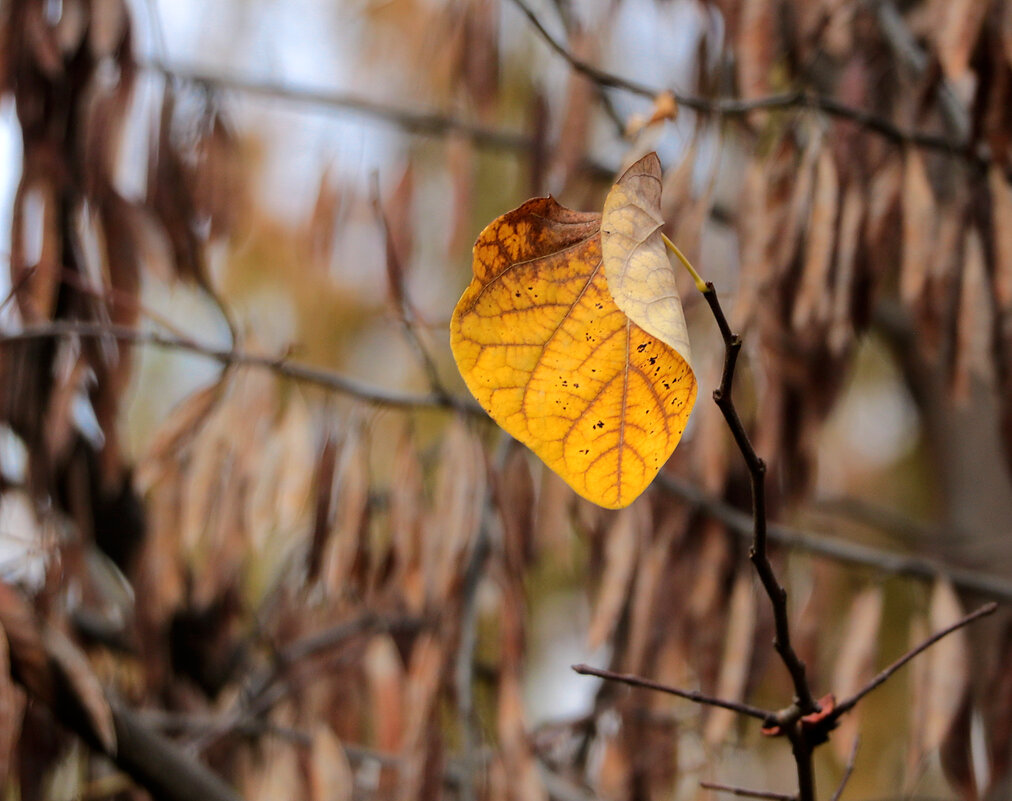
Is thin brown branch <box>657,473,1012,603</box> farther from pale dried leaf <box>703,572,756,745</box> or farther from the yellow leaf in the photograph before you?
the yellow leaf

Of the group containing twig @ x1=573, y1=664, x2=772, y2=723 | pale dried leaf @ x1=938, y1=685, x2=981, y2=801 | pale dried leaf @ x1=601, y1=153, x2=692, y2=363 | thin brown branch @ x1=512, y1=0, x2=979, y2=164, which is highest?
thin brown branch @ x1=512, y1=0, x2=979, y2=164

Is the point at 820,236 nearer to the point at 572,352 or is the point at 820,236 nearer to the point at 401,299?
the point at 401,299

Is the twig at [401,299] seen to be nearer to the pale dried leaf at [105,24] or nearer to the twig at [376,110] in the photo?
the pale dried leaf at [105,24]

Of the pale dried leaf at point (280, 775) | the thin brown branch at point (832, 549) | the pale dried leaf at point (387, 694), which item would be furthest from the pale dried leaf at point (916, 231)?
the pale dried leaf at point (280, 775)

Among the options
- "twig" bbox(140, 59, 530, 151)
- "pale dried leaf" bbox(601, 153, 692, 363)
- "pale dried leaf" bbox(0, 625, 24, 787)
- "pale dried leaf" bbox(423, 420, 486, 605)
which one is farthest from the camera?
"twig" bbox(140, 59, 530, 151)

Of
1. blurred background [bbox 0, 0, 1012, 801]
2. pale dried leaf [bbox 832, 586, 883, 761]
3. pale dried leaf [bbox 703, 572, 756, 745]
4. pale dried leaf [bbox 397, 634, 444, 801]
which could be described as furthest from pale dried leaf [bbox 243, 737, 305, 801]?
pale dried leaf [bbox 832, 586, 883, 761]

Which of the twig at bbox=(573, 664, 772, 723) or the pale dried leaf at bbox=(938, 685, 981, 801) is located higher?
the pale dried leaf at bbox=(938, 685, 981, 801)
